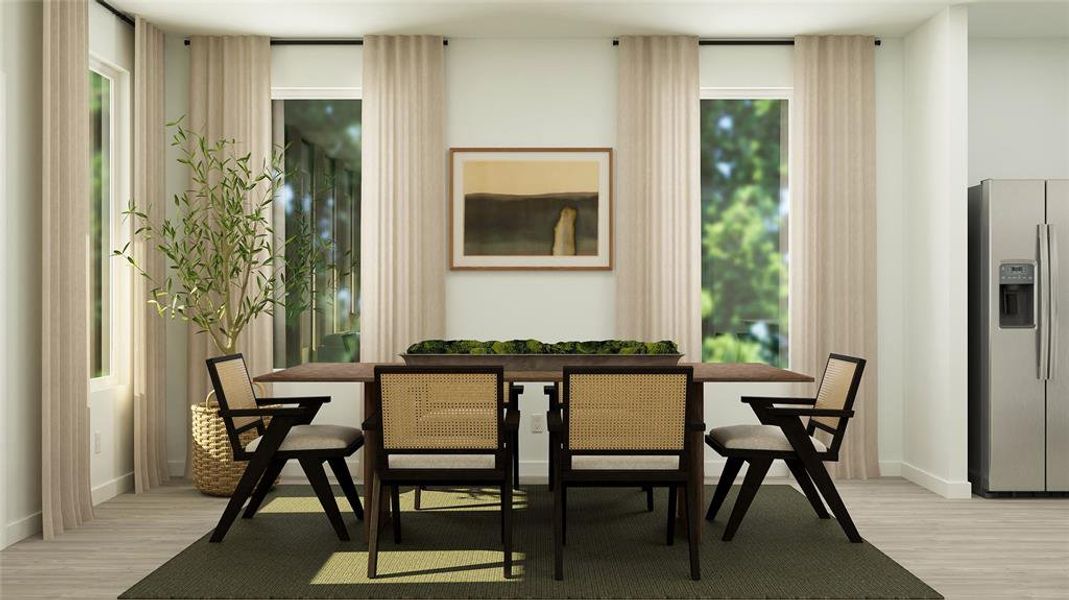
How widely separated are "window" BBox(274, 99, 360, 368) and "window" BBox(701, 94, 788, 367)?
2.40 metres

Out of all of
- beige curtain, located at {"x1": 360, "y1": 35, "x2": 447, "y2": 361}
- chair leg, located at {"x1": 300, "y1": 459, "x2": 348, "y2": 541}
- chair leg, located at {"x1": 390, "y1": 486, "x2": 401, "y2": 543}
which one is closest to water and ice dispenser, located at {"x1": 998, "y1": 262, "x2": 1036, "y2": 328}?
beige curtain, located at {"x1": 360, "y1": 35, "x2": 447, "y2": 361}

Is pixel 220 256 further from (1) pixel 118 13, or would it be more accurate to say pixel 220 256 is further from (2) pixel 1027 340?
(2) pixel 1027 340

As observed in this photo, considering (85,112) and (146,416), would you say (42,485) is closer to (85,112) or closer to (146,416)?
(146,416)

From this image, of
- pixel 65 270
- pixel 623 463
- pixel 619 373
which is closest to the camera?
pixel 619 373

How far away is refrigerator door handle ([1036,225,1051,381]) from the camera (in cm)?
498

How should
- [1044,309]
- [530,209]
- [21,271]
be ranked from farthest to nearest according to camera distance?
[530,209] < [1044,309] < [21,271]

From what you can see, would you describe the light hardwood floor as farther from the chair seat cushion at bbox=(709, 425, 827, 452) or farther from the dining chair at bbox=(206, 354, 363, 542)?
the chair seat cushion at bbox=(709, 425, 827, 452)

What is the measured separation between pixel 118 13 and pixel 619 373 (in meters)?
3.96

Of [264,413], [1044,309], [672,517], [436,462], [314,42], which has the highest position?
[314,42]

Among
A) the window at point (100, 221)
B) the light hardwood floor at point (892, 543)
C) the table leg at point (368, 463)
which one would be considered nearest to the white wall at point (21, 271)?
the light hardwood floor at point (892, 543)

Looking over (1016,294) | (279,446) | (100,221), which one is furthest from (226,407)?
(1016,294)

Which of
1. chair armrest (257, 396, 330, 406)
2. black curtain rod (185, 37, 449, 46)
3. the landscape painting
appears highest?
black curtain rod (185, 37, 449, 46)

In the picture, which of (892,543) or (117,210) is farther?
(117,210)

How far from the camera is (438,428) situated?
11.3 ft
